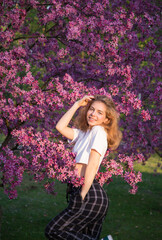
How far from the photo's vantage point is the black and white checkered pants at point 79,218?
4.26 meters

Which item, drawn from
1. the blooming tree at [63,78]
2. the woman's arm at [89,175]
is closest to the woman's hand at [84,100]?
the blooming tree at [63,78]

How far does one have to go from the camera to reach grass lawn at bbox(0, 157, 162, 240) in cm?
1013

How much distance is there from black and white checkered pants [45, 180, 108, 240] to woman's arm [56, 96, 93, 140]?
102 centimetres

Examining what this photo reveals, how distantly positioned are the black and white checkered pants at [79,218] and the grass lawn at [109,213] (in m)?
3.40

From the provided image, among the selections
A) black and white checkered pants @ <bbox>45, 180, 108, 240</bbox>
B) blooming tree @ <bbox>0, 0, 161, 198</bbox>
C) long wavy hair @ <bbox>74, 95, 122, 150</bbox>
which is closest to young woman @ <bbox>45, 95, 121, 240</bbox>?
black and white checkered pants @ <bbox>45, 180, 108, 240</bbox>

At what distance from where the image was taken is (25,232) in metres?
9.76

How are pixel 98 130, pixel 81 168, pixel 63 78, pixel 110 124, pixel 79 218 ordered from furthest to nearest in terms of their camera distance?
pixel 63 78
pixel 110 124
pixel 81 168
pixel 98 130
pixel 79 218

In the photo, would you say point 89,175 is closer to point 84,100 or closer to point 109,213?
point 84,100

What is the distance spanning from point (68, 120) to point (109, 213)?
8518 millimetres

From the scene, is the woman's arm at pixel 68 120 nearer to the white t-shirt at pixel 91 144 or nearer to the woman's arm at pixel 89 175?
the white t-shirt at pixel 91 144

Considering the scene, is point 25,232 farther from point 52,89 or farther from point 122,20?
point 122,20

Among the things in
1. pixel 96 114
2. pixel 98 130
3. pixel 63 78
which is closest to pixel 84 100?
pixel 96 114

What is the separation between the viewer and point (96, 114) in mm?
5031

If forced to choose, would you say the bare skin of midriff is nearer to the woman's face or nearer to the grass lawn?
the woman's face
